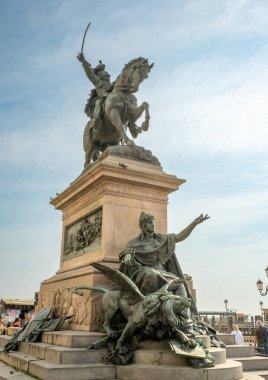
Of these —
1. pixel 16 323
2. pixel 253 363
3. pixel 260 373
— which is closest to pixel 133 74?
pixel 253 363

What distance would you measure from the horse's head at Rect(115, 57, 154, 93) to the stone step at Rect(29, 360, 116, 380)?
22.7ft

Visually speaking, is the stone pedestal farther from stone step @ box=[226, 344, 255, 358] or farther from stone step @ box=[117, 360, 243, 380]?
stone step @ box=[226, 344, 255, 358]

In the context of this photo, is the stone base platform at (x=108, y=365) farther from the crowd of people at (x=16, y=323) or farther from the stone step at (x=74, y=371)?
the crowd of people at (x=16, y=323)

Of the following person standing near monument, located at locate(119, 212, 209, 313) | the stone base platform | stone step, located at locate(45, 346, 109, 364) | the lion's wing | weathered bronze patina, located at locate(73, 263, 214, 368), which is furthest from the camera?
person standing near monument, located at locate(119, 212, 209, 313)

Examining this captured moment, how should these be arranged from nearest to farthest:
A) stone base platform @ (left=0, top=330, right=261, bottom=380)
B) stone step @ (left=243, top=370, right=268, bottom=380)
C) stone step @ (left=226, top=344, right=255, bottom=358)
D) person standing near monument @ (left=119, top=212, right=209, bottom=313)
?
stone base platform @ (left=0, top=330, right=261, bottom=380) → stone step @ (left=243, top=370, right=268, bottom=380) → person standing near monument @ (left=119, top=212, right=209, bottom=313) → stone step @ (left=226, top=344, right=255, bottom=358)

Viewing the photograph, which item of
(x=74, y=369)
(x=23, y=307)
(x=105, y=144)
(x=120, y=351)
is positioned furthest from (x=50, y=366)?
(x=23, y=307)

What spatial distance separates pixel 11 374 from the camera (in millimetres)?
6484

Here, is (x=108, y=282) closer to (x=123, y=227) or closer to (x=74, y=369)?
(x=123, y=227)

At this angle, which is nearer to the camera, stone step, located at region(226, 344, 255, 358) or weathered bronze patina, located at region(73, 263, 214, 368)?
weathered bronze patina, located at region(73, 263, 214, 368)

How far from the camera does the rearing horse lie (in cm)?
1039

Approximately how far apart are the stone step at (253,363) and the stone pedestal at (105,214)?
271 centimetres

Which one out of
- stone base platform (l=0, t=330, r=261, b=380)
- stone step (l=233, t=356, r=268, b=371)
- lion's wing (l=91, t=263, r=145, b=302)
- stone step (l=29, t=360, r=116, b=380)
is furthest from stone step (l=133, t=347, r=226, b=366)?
stone step (l=233, t=356, r=268, b=371)

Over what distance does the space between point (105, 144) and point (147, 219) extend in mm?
4293

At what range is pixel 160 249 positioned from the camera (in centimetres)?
782
